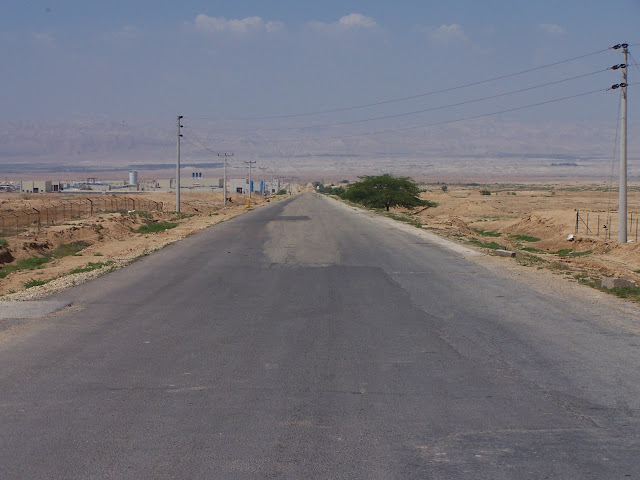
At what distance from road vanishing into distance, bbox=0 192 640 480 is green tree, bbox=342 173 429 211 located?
208ft

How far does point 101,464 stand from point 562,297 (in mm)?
10701

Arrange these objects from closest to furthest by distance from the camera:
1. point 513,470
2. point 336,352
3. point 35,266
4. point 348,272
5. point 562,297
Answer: point 513,470
point 336,352
point 562,297
point 348,272
point 35,266

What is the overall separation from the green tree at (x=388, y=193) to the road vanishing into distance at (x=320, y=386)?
63.4 meters

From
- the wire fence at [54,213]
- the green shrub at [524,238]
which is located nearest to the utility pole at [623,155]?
the green shrub at [524,238]

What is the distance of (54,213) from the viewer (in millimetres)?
52406

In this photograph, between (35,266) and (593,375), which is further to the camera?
(35,266)

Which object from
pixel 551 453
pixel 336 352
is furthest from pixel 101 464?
pixel 336 352

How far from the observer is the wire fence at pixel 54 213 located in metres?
38.7

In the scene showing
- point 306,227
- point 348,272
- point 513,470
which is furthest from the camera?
point 306,227

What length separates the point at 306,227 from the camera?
118 ft

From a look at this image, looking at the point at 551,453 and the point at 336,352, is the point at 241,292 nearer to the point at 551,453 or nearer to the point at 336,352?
the point at 336,352

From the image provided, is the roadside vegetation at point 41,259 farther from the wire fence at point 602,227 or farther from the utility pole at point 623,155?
the wire fence at point 602,227

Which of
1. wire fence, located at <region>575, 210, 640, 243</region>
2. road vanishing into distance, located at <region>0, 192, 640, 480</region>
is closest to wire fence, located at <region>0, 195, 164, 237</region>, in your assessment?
road vanishing into distance, located at <region>0, 192, 640, 480</region>

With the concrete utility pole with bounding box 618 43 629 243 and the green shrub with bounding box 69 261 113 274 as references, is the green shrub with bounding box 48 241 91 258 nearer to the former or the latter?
the green shrub with bounding box 69 261 113 274
